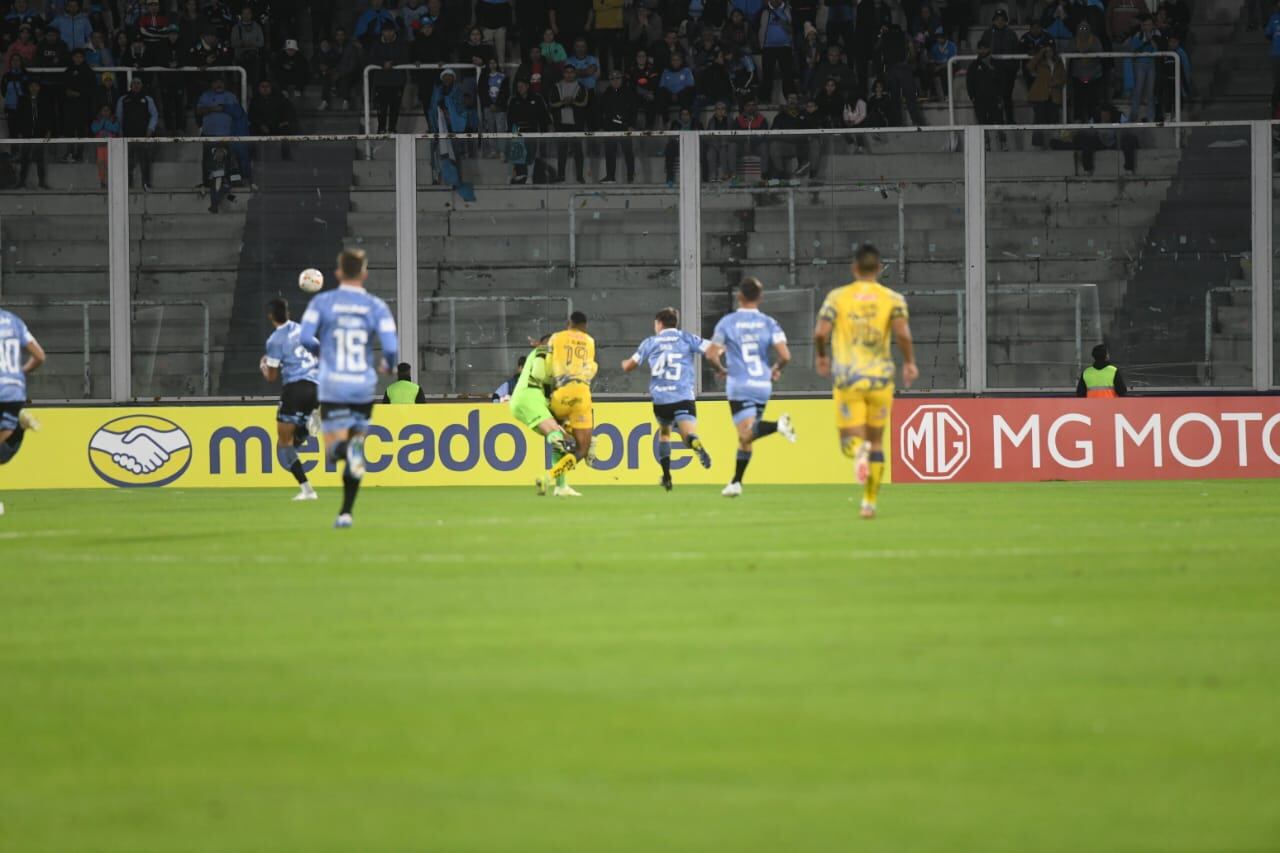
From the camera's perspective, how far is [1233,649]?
358 inches

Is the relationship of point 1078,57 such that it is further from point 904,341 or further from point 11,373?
Answer: point 11,373

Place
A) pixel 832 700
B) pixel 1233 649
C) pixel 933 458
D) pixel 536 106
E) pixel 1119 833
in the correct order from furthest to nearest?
pixel 536 106, pixel 933 458, pixel 1233 649, pixel 832 700, pixel 1119 833

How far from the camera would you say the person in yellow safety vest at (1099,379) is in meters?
28.4

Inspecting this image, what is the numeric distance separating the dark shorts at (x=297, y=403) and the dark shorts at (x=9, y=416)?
3655mm

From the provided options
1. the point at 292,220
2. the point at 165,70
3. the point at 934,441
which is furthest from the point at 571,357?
the point at 165,70

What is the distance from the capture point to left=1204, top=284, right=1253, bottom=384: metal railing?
2880cm

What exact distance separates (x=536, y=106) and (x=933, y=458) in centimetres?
847

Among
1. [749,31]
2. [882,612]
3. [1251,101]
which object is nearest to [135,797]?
[882,612]

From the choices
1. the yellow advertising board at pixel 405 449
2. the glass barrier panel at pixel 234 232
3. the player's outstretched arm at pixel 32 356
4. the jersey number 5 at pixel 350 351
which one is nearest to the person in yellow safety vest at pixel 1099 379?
the yellow advertising board at pixel 405 449

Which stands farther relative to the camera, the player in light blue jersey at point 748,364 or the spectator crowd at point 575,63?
the spectator crowd at point 575,63

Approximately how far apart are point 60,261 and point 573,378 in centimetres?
954

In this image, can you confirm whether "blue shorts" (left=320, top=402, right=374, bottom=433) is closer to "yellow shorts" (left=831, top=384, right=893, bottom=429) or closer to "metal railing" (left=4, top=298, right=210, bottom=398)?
"yellow shorts" (left=831, top=384, right=893, bottom=429)

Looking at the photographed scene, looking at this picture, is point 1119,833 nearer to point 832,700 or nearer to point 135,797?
point 832,700

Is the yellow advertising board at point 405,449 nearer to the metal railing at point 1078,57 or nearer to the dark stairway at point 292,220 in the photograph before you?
the dark stairway at point 292,220
